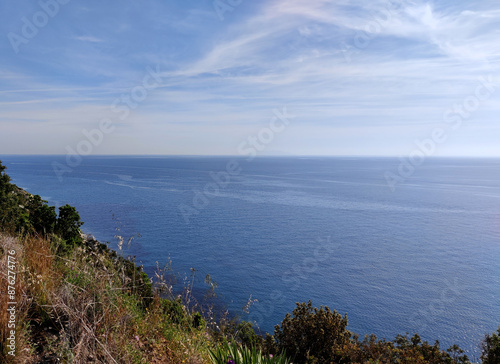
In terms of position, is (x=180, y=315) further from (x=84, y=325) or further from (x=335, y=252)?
(x=335, y=252)

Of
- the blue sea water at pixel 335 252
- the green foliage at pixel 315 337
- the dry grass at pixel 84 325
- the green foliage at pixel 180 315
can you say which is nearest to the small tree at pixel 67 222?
the blue sea water at pixel 335 252

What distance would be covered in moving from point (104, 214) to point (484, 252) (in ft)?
267

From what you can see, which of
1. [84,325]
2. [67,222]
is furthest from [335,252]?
[84,325]

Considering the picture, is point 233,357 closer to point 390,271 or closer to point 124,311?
point 124,311

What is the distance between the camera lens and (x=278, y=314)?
128 ft

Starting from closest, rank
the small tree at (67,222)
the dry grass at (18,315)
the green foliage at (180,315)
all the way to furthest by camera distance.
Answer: the dry grass at (18,315) < the green foliage at (180,315) < the small tree at (67,222)

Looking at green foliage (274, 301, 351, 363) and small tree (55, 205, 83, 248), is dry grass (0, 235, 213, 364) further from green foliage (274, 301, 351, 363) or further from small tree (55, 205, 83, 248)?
small tree (55, 205, 83, 248)

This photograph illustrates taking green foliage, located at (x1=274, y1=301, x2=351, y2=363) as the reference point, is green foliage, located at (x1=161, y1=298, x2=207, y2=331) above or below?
above

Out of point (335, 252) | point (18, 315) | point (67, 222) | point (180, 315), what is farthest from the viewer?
point (335, 252)

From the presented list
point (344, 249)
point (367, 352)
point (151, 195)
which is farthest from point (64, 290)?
point (151, 195)

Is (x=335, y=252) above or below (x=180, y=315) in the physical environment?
below

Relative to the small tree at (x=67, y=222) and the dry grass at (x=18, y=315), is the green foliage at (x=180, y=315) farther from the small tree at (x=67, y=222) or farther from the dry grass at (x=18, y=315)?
the small tree at (x=67, y=222)

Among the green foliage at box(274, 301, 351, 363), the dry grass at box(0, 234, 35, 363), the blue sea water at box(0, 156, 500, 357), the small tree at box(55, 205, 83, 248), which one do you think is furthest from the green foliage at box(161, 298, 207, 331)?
the blue sea water at box(0, 156, 500, 357)

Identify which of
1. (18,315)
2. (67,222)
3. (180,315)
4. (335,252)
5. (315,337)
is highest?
(18,315)
